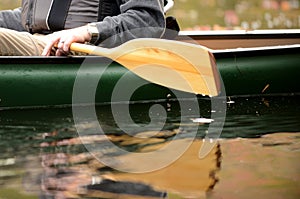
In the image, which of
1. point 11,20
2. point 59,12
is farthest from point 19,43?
point 11,20

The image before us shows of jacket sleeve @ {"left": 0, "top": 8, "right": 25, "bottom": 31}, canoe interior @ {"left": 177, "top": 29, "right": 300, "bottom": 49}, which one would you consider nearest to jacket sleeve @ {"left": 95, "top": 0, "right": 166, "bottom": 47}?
jacket sleeve @ {"left": 0, "top": 8, "right": 25, "bottom": 31}

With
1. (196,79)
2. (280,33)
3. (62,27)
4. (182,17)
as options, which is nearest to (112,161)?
(196,79)

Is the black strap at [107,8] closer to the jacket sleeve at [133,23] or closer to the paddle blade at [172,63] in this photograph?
the jacket sleeve at [133,23]

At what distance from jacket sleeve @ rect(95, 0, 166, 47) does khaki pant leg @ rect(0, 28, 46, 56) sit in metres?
0.25

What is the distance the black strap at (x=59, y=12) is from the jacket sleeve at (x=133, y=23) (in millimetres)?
180

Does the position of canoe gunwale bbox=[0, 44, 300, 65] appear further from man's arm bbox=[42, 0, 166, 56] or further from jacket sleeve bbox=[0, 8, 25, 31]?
jacket sleeve bbox=[0, 8, 25, 31]

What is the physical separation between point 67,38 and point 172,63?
0.44 meters

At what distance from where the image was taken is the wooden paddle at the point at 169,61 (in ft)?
12.0

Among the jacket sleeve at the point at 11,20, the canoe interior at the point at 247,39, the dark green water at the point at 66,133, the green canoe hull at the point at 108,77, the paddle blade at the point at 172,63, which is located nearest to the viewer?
the dark green water at the point at 66,133

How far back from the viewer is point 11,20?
4438 mm

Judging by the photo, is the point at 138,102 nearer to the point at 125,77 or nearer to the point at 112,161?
the point at 125,77

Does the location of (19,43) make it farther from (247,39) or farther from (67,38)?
(247,39)

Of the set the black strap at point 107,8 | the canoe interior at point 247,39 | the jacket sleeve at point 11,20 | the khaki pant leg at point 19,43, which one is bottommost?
the canoe interior at point 247,39

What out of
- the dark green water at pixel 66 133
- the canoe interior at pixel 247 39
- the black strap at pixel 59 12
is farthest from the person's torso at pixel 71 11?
the canoe interior at pixel 247 39
